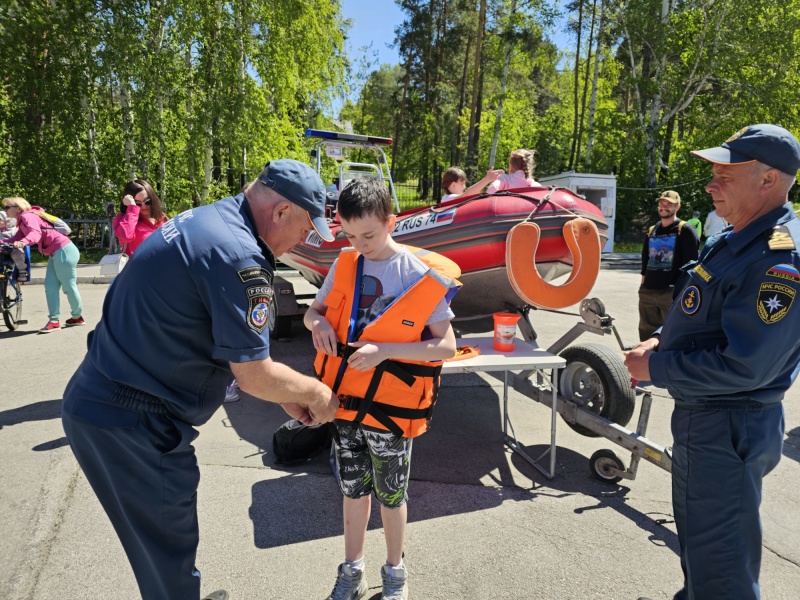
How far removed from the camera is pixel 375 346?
6.70 ft

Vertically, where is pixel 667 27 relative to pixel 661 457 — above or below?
above

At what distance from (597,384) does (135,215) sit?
4.08m

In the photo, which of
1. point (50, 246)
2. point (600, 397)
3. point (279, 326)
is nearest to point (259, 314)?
point (600, 397)

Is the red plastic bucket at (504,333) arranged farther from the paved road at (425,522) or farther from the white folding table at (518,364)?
the paved road at (425,522)

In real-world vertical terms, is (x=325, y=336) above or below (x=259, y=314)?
below

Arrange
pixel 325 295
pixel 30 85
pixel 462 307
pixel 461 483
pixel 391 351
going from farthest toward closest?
1. pixel 30 85
2. pixel 462 307
3. pixel 461 483
4. pixel 325 295
5. pixel 391 351

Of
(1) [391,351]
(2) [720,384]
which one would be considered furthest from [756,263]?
(1) [391,351]

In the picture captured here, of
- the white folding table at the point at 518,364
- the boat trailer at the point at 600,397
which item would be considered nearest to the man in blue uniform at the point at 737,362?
the boat trailer at the point at 600,397

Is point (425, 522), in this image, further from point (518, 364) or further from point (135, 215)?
point (135, 215)

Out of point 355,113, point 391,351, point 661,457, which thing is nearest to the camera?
point 391,351

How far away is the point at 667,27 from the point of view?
62.8 feet

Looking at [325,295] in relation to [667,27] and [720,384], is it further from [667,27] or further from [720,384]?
[667,27]

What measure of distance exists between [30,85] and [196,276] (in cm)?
1687

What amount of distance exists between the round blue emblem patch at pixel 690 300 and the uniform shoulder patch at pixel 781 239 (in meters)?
0.26
